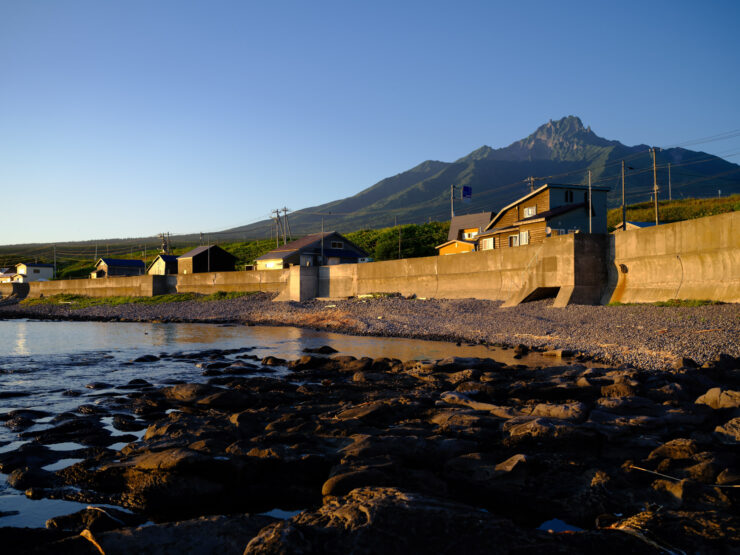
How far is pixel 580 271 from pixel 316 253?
39571mm

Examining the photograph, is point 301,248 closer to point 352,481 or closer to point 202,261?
point 202,261

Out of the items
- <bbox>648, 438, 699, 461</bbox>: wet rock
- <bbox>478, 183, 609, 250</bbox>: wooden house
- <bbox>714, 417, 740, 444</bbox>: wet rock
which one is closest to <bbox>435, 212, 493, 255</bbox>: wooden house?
<bbox>478, 183, 609, 250</bbox>: wooden house

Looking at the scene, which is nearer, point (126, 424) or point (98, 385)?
point (126, 424)

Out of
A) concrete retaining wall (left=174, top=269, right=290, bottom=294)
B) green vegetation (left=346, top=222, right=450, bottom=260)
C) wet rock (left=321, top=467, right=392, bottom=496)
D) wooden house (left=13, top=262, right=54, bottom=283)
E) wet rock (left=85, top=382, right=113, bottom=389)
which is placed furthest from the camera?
wooden house (left=13, top=262, right=54, bottom=283)

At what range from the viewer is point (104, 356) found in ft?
63.2

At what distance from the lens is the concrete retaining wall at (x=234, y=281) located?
45844 mm

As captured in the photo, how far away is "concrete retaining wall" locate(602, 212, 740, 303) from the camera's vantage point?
1802 cm

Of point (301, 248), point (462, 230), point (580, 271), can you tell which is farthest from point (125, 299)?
point (580, 271)

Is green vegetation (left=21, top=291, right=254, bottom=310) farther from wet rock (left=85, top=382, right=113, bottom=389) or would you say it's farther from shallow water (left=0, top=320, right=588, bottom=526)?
wet rock (left=85, top=382, right=113, bottom=389)

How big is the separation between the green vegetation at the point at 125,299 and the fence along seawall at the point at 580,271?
10221 mm

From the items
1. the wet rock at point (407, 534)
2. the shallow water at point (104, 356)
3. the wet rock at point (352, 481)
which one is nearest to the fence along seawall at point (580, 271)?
the shallow water at point (104, 356)

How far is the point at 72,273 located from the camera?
323ft

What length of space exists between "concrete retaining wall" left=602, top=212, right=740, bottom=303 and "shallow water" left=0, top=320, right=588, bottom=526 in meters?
7.36

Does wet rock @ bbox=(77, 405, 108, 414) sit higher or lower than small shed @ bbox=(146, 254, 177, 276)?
lower
